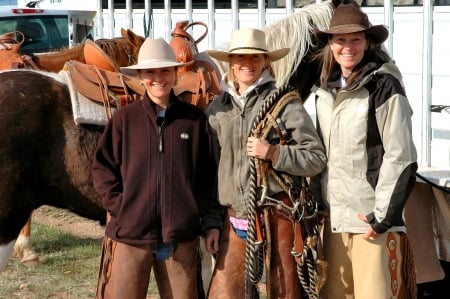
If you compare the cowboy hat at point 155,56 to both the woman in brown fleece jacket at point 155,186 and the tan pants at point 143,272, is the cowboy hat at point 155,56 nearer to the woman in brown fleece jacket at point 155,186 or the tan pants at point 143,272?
the woman in brown fleece jacket at point 155,186

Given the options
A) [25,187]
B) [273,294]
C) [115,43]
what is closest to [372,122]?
[273,294]

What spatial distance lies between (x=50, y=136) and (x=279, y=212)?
4.81ft

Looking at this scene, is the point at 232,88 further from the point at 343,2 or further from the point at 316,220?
the point at 343,2

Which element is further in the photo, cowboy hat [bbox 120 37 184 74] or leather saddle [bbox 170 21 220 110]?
leather saddle [bbox 170 21 220 110]

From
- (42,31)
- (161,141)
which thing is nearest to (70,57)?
(161,141)

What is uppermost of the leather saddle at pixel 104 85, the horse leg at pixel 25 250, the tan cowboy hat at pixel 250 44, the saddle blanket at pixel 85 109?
the tan cowboy hat at pixel 250 44

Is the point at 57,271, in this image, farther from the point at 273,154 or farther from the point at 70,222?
the point at 273,154

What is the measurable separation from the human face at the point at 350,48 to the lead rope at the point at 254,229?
0.89 ft

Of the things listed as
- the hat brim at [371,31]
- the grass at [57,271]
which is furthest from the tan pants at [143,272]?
the grass at [57,271]

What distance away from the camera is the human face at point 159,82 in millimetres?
3453

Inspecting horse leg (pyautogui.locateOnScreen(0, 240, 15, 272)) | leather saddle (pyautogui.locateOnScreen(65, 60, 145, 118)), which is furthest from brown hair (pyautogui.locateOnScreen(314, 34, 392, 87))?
horse leg (pyautogui.locateOnScreen(0, 240, 15, 272))

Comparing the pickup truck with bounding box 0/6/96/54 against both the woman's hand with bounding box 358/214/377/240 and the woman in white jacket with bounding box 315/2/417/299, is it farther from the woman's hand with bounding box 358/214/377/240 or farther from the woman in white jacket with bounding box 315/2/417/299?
the woman's hand with bounding box 358/214/377/240

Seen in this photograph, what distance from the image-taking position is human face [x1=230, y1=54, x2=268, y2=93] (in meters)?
3.38

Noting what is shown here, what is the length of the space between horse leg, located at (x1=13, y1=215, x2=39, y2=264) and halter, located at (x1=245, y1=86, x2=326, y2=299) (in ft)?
11.5
